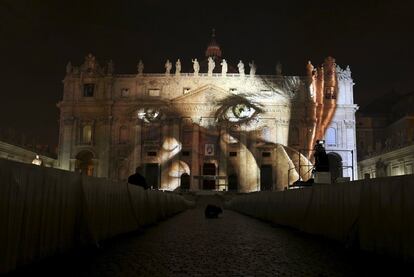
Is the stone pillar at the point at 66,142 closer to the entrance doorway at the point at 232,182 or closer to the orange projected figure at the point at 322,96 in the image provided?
the entrance doorway at the point at 232,182

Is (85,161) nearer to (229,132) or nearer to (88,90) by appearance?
(88,90)

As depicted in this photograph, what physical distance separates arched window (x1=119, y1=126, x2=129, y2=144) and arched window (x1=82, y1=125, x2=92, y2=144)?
4.53 m

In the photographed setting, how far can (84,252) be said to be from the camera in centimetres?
862

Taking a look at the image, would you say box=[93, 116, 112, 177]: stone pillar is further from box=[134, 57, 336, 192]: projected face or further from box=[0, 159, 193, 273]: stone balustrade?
box=[0, 159, 193, 273]: stone balustrade

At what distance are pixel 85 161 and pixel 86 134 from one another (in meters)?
4.32

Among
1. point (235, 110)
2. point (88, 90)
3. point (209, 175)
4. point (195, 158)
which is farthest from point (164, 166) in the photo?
point (88, 90)

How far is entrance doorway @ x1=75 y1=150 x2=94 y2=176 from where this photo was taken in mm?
68375

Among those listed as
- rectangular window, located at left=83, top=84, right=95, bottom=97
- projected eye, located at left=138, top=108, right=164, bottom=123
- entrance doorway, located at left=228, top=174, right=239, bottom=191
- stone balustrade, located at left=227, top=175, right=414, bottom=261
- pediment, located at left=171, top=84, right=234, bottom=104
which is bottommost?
stone balustrade, located at left=227, top=175, right=414, bottom=261

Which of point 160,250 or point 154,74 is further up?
point 154,74

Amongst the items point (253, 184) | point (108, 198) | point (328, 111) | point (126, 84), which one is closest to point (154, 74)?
point (126, 84)

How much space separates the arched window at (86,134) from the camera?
6831 cm

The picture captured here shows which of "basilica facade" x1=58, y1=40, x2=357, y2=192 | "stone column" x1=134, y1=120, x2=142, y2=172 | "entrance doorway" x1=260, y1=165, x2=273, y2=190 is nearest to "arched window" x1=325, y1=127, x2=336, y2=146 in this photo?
"basilica facade" x1=58, y1=40, x2=357, y2=192

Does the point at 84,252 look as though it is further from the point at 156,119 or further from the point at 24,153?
the point at 156,119

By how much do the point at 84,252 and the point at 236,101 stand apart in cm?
5845
